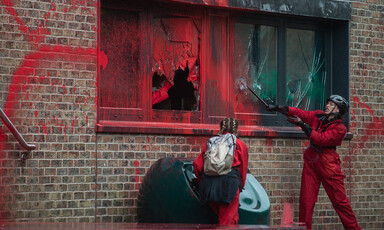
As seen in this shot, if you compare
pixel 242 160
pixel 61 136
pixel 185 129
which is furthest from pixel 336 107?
pixel 61 136

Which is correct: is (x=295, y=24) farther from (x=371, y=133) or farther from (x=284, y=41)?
(x=371, y=133)

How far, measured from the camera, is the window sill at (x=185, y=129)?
9.05m

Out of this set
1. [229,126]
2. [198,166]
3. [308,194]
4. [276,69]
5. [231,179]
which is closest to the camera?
[231,179]

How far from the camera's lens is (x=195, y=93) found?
1003cm

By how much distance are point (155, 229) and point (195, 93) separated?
5.31 m

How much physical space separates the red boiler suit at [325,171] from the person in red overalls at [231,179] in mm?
1711

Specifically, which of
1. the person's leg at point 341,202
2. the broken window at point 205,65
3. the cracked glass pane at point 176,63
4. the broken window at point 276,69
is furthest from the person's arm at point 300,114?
the cracked glass pane at point 176,63

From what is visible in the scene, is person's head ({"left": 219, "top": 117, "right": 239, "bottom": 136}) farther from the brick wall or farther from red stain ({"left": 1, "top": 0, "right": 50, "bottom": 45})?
red stain ({"left": 1, "top": 0, "right": 50, "bottom": 45})

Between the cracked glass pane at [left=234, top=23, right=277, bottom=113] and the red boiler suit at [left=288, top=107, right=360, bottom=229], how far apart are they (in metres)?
1.10

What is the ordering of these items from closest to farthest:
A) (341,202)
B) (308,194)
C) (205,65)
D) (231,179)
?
(231,179)
(341,202)
(308,194)
(205,65)

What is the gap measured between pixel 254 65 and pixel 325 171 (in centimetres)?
218

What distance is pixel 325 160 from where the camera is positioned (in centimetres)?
931

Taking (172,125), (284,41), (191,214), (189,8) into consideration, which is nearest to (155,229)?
(191,214)

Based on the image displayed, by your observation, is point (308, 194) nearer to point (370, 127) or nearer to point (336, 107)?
point (336, 107)
